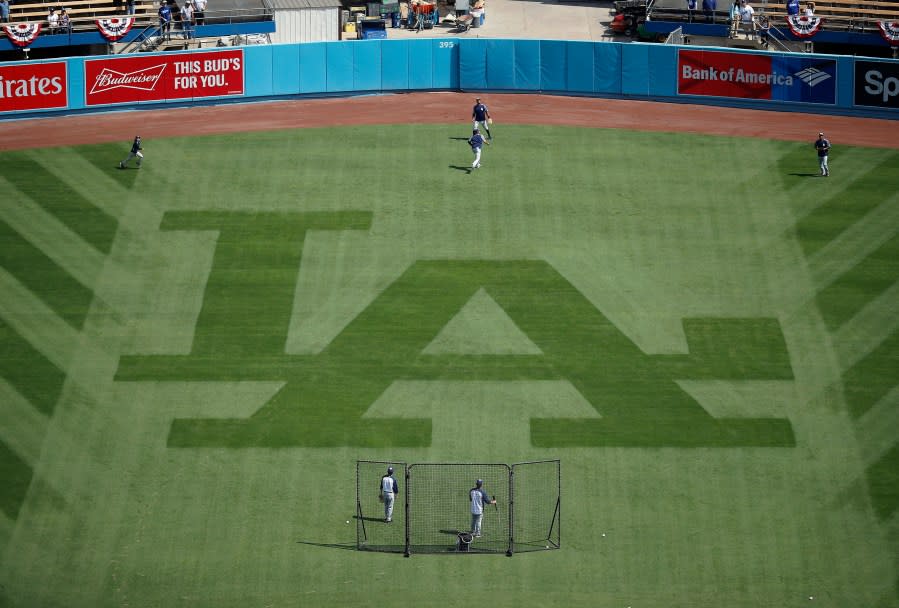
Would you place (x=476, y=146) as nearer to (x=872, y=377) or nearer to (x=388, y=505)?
(x=872, y=377)

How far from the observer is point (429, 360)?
5291cm

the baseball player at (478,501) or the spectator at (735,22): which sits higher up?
the spectator at (735,22)

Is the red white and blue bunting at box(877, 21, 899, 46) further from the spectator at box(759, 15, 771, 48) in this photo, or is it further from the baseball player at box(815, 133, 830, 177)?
the baseball player at box(815, 133, 830, 177)

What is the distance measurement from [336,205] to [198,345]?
9.62 metres

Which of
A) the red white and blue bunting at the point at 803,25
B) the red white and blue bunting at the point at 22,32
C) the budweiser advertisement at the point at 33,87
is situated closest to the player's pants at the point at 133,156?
the budweiser advertisement at the point at 33,87

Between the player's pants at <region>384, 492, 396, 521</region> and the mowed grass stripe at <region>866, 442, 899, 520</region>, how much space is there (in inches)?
601

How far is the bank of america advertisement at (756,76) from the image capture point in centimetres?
6581

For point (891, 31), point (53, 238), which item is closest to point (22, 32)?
point (53, 238)

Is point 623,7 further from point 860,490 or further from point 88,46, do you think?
point 860,490

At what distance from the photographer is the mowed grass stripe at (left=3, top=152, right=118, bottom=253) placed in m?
58.3

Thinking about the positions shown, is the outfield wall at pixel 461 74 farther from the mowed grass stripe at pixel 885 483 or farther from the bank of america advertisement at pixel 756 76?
the mowed grass stripe at pixel 885 483

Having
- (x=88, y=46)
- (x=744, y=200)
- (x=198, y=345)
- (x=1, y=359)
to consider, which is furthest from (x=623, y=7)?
(x=1, y=359)

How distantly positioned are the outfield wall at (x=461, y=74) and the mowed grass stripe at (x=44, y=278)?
32.4ft

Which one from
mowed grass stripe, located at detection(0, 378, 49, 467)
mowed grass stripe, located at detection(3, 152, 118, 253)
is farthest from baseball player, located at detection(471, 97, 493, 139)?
mowed grass stripe, located at detection(0, 378, 49, 467)
